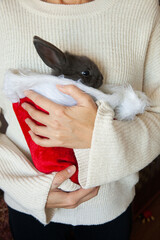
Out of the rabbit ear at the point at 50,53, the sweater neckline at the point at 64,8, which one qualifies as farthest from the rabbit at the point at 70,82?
the sweater neckline at the point at 64,8

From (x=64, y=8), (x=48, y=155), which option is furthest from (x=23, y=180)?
(x=64, y=8)

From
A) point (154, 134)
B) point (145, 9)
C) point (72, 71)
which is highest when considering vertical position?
point (145, 9)

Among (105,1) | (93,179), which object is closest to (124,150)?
(93,179)

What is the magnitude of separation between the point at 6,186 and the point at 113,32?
0.60 m

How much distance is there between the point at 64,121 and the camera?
595 mm

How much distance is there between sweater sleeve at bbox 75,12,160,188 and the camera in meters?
0.58

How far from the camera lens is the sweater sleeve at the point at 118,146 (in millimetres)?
580

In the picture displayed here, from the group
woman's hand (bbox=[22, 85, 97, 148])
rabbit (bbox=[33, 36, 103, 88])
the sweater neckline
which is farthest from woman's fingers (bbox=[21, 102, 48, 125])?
the sweater neckline

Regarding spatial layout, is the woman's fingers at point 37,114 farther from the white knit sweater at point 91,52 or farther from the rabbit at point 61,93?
the white knit sweater at point 91,52

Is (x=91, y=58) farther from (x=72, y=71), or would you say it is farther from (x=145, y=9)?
(x=145, y=9)

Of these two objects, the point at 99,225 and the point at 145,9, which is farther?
the point at 99,225

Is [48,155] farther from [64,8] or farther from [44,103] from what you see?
[64,8]

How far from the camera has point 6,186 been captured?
700 millimetres

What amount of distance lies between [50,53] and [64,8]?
0.23 metres
